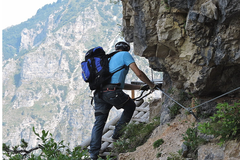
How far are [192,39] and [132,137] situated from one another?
2.90 meters

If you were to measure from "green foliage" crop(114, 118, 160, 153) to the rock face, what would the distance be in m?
1.31

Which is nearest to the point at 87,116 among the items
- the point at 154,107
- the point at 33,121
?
the point at 33,121

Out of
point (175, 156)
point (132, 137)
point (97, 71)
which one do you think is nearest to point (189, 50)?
point (97, 71)

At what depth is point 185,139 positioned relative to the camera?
4.50 m

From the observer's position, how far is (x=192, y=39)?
4684 mm

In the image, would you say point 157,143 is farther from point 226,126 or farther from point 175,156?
point 226,126

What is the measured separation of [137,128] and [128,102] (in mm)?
1101

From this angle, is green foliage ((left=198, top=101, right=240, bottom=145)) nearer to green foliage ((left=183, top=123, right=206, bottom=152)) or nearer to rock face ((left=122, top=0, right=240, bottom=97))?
green foliage ((left=183, top=123, right=206, bottom=152))

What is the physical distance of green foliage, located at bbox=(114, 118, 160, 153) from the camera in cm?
638

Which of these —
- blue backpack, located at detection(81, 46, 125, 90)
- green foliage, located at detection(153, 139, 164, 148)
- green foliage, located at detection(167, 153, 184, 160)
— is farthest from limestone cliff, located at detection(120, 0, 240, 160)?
blue backpack, located at detection(81, 46, 125, 90)

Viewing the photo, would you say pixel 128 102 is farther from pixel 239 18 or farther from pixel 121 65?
pixel 239 18

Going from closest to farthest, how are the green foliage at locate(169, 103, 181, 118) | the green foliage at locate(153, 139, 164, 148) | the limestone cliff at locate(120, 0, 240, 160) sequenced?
the limestone cliff at locate(120, 0, 240, 160), the green foliage at locate(153, 139, 164, 148), the green foliage at locate(169, 103, 181, 118)

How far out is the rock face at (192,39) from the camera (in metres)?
4.09

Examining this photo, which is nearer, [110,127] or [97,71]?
[97,71]
